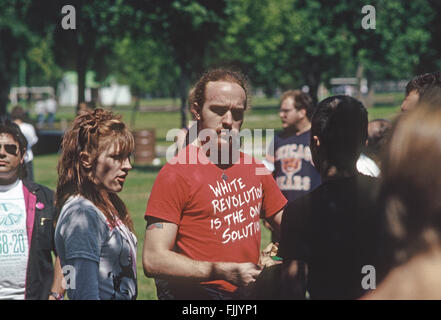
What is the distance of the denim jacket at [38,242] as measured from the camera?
12.9 ft

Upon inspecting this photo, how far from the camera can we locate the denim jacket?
3.94 meters

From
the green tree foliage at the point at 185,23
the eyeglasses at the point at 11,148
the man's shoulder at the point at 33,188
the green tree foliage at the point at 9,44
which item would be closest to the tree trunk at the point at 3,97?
the green tree foliage at the point at 9,44

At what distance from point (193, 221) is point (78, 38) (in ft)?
66.8

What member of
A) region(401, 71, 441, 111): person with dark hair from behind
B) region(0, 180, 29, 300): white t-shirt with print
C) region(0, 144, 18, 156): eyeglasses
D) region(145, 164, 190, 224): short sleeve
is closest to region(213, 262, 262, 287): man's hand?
region(145, 164, 190, 224): short sleeve

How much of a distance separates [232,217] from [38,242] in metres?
1.58

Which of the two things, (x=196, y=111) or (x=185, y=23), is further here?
(x=185, y=23)

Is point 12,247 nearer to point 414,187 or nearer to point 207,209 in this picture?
point 207,209

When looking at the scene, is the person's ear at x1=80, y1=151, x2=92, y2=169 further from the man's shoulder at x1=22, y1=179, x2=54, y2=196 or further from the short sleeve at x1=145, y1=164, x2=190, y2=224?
the man's shoulder at x1=22, y1=179, x2=54, y2=196

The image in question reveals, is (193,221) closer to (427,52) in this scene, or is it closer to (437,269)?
(437,269)

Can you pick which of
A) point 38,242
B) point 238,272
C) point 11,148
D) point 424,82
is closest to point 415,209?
point 238,272

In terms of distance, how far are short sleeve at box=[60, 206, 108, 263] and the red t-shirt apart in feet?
0.92

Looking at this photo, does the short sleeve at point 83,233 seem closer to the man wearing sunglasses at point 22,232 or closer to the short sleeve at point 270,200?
the short sleeve at point 270,200

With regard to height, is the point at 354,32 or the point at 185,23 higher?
the point at 354,32

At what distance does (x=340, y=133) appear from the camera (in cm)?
261
